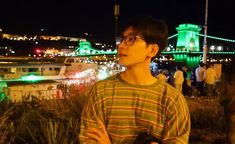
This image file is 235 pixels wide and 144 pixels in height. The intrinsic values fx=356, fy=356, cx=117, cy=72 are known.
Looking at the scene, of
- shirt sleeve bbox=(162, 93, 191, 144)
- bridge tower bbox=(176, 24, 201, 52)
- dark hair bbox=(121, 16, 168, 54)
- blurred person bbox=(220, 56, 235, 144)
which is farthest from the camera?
bridge tower bbox=(176, 24, 201, 52)

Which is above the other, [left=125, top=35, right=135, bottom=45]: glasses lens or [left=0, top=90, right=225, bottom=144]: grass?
[left=125, top=35, right=135, bottom=45]: glasses lens

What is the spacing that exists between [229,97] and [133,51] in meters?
1.17

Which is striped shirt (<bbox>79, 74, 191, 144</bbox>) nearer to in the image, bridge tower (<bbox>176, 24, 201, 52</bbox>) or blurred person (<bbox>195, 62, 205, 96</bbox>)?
blurred person (<bbox>195, 62, 205, 96</bbox>)

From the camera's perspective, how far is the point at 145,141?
1.87m

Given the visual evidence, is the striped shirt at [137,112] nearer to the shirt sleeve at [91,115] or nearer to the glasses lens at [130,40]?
the shirt sleeve at [91,115]

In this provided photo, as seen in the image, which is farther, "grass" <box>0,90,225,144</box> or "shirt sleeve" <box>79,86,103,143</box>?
"grass" <box>0,90,225,144</box>

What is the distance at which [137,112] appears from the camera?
197 cm

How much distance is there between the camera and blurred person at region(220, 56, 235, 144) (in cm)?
276

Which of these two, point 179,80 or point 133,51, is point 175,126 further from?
point 179,80

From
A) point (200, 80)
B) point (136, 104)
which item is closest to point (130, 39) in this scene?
point (136, 104)

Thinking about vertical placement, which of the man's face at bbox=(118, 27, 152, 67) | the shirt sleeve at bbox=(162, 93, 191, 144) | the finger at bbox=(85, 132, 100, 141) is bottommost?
the finger at bbox=(85, 132, 100, 141)

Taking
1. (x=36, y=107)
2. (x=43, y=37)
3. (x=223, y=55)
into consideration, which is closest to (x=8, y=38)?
(x=43, y=37)

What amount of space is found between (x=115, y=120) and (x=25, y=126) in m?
3.78

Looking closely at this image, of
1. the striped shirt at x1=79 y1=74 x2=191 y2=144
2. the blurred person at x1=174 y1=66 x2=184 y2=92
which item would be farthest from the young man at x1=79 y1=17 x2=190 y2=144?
the blurred person at x1=174 y1=66 x2=184 y2=92
